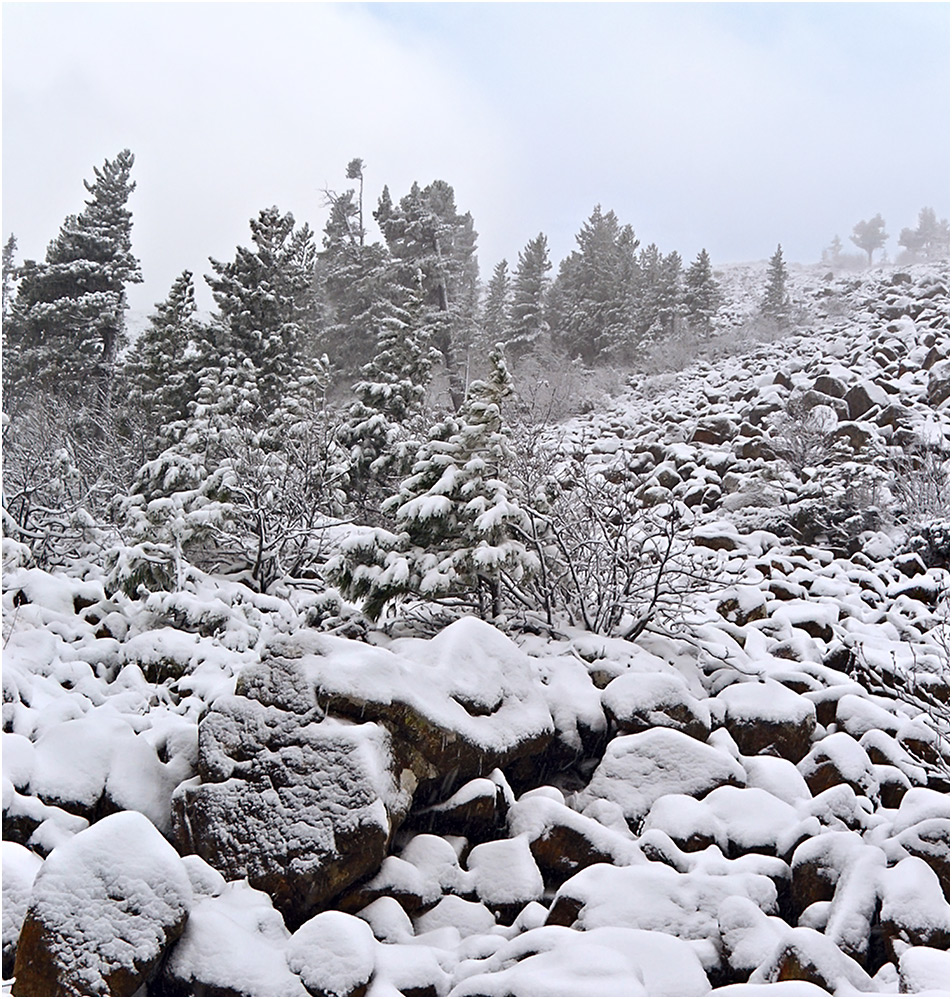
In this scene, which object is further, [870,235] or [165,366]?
[870,235]

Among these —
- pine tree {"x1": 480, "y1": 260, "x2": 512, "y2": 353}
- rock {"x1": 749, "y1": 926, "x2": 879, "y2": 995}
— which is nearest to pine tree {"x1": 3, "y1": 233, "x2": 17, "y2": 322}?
pine tree {"x1": 480, "y1": 260, "x2": 512, "y2": 353}

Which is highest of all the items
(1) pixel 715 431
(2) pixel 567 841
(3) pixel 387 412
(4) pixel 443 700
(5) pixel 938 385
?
(5) pixel 938 385

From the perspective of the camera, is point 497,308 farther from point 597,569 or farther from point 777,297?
point 597,569

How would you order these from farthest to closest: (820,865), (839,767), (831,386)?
(831,386) → (839,767) → (820,865)

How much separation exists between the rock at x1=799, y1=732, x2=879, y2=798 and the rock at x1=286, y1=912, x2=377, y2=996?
12.1 ft

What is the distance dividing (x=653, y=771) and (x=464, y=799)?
1494mm

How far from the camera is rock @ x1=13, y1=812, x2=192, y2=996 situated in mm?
3182

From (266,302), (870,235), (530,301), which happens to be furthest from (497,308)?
(870,235)

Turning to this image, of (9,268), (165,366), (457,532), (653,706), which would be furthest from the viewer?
(9,268)

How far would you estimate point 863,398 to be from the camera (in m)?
16.9

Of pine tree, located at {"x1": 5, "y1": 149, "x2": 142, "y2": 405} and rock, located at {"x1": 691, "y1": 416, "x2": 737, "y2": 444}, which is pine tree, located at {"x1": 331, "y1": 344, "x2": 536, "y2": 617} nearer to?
rock, located at {"x1": 691, "y1": 416, "x2": 737, "y2": 444}

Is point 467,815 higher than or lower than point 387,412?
lower

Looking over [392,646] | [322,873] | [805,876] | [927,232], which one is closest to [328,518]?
[392,646]

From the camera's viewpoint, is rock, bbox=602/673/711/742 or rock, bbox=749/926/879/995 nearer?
rock, bbox=749/926/879/995
